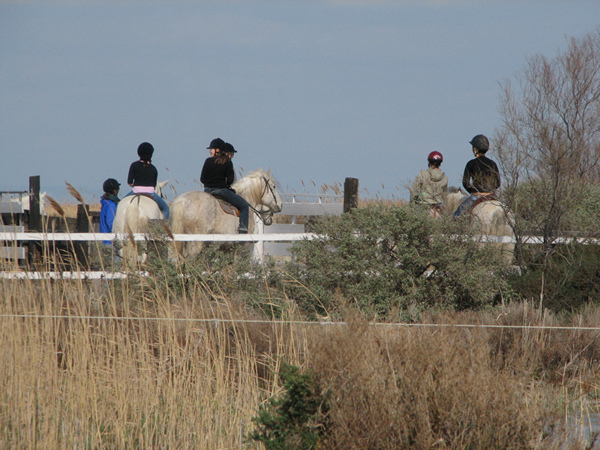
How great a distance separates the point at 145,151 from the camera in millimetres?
10836

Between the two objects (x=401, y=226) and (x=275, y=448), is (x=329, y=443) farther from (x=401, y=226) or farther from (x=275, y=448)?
(x=401, y=226)

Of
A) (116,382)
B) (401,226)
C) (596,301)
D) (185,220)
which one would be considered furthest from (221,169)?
(116,382)

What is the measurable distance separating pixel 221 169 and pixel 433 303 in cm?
441

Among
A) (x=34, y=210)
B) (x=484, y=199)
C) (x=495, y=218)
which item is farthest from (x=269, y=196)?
(x=34, y=210)

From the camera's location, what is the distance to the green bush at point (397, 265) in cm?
786

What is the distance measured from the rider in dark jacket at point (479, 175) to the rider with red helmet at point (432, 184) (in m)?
0.78

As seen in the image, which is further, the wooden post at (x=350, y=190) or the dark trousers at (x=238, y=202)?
the wooden post at (x=350, y=190)

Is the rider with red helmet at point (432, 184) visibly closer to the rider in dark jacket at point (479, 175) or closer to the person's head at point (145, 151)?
the rider in dark jacket at point (479, 175)

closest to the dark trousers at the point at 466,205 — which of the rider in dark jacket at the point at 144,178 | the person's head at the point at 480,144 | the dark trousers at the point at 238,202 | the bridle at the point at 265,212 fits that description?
the person's head at the point at 480,144

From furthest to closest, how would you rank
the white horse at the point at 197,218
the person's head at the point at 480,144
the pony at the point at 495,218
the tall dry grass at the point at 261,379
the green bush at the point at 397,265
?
the white horse at the point at 197,218, the person's head at the point at 480,144, the pony at the point at 495,218, the green bush at the point at 397,265, the tall dry grass at the point at 261,379

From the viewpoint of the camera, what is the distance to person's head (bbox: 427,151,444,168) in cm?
1140

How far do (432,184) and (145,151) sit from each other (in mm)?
4617

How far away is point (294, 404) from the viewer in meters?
3.57

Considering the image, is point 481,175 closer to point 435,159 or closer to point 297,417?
point 435,159
